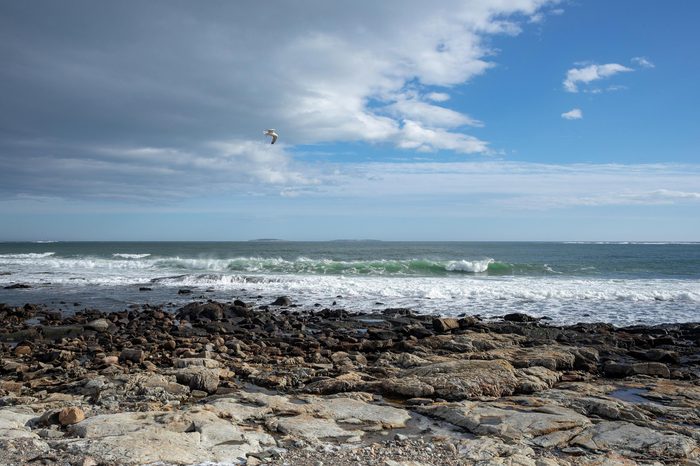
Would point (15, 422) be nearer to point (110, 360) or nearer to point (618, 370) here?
point (110, 360)

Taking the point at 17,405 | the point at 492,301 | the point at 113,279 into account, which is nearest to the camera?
the point at 17,405

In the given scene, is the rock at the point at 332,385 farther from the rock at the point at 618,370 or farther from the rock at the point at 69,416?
the rock at the point at 618,370

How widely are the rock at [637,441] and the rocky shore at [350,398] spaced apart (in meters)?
0.02

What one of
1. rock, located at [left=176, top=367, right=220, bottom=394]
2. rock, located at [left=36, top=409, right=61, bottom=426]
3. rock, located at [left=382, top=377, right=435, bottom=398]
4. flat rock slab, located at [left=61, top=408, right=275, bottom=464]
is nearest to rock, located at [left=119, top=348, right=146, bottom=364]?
rock, located at [left=176, top=367, right=220, bottom=394]

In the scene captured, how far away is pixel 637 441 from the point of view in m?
5.38

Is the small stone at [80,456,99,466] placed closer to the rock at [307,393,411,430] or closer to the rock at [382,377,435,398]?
the rock at [307,393,411,430]

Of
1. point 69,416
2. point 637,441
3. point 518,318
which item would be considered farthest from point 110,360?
point 518,318

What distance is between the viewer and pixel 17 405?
21.1 ft

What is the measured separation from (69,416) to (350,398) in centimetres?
346

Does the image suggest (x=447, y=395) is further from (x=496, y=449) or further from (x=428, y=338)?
(x=428, y=338)

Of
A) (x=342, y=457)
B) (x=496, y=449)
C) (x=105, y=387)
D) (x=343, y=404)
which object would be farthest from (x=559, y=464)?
(x=105, y=387)

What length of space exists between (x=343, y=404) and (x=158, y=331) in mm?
8502

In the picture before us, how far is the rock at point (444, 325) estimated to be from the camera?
12727mm

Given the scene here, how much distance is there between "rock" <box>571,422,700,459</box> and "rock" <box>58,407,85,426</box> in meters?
5.58
